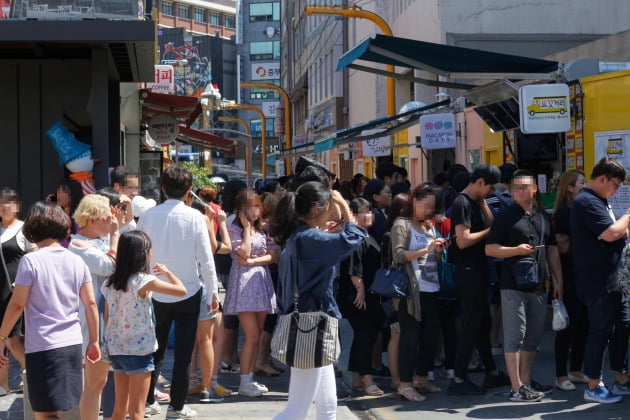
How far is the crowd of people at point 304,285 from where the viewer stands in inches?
235

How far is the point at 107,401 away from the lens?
689 cm

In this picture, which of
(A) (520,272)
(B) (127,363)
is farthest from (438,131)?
(B) (127,363)

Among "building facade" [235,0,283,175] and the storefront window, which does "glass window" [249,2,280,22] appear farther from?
the storefront window

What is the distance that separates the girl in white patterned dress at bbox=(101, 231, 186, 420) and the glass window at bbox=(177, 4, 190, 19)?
121m

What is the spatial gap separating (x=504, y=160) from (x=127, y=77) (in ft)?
21.7

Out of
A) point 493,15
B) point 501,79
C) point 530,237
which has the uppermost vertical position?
point 493,15

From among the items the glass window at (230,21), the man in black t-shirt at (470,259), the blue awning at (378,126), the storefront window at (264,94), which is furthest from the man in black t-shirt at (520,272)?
the glass window at (230,21)

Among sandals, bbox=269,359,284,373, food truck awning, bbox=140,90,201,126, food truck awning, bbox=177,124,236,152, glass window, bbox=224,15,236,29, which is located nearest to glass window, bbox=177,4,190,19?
glass window, bbox=224,15,236,29

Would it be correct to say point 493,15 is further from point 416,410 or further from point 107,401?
point 107,401

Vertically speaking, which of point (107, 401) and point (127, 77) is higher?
point (127, 77)

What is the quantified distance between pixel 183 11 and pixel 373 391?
121 metres

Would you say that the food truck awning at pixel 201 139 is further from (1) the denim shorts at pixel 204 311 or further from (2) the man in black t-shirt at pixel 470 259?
(1) the denim shorts at pixel 204 311

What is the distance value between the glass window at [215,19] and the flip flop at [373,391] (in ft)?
425

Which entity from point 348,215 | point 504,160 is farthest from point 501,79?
point 348,215
